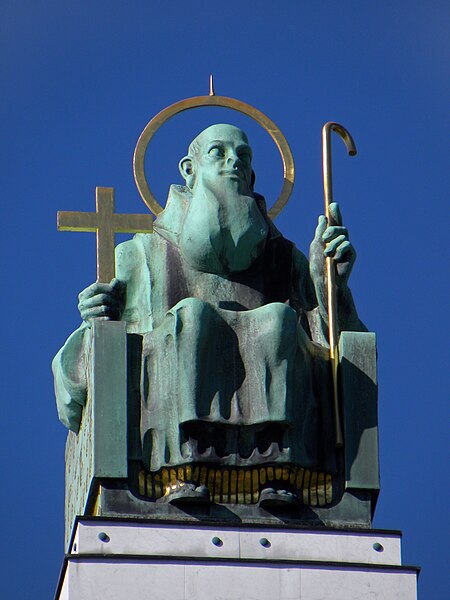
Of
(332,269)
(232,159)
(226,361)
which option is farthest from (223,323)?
(232,159)

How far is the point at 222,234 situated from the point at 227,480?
183 centimetres

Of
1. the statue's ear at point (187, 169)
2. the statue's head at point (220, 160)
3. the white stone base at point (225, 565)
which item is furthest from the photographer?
the statue's ear at point (187, 169)

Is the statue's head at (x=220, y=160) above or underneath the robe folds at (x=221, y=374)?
above

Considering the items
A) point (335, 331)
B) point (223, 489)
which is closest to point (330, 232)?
point (335, 331)

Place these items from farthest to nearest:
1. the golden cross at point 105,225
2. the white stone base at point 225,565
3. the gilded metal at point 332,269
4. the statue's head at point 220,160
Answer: the statue's head at point 220,160 < the golden cross at point 105,225 < the gilded metal at point 332,269 < the white stone base at point 225,565

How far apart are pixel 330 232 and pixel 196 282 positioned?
1017 millimetres

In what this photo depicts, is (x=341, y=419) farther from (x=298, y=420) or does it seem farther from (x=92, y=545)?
(x=92, y=545)

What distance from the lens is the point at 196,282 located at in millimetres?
21453

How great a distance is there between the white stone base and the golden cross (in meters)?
1.98

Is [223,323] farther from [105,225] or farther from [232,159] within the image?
[232,159]

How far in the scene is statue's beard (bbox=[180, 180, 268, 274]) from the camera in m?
21.4

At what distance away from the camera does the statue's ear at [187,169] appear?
864 inches

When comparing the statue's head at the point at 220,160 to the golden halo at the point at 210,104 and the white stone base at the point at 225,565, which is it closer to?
the golden halo at the point at 210,104

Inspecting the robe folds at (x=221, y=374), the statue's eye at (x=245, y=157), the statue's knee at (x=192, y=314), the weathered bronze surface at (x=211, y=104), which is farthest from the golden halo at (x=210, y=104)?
the statue's knee at (x=192, y=314)
